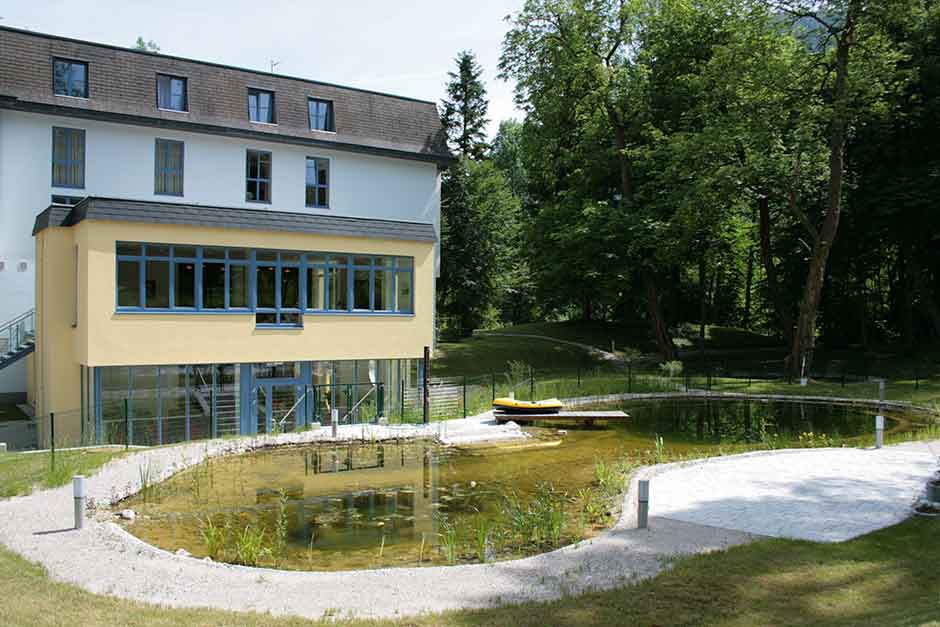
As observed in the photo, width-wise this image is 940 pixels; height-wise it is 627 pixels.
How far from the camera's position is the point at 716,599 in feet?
26.3

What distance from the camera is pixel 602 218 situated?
37.2m

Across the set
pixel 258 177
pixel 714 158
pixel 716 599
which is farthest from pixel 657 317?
pixel 716 599

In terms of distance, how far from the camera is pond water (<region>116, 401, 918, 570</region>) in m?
11.3

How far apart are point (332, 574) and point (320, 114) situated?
79.3 feet

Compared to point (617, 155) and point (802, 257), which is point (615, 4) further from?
point (802, 257)

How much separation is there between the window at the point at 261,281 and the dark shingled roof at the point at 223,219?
0.74 metres

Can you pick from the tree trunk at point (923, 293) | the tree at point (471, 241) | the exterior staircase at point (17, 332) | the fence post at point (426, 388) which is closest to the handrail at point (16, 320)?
the exterior staircase at point (17, 332)

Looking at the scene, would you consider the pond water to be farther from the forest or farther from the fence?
the forest

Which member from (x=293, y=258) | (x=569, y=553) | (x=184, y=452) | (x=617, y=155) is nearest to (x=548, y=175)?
(x=617, y=155)

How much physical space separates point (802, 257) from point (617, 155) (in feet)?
40.9

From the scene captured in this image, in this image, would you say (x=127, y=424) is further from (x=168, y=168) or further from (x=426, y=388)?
(x=168, y=168)

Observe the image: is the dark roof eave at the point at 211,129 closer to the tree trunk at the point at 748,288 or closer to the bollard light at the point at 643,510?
the bollard light at the point at 643,510

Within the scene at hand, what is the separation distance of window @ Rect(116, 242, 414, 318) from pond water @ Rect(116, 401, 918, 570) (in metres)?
5.09

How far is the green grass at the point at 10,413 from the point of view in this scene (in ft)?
79.0
